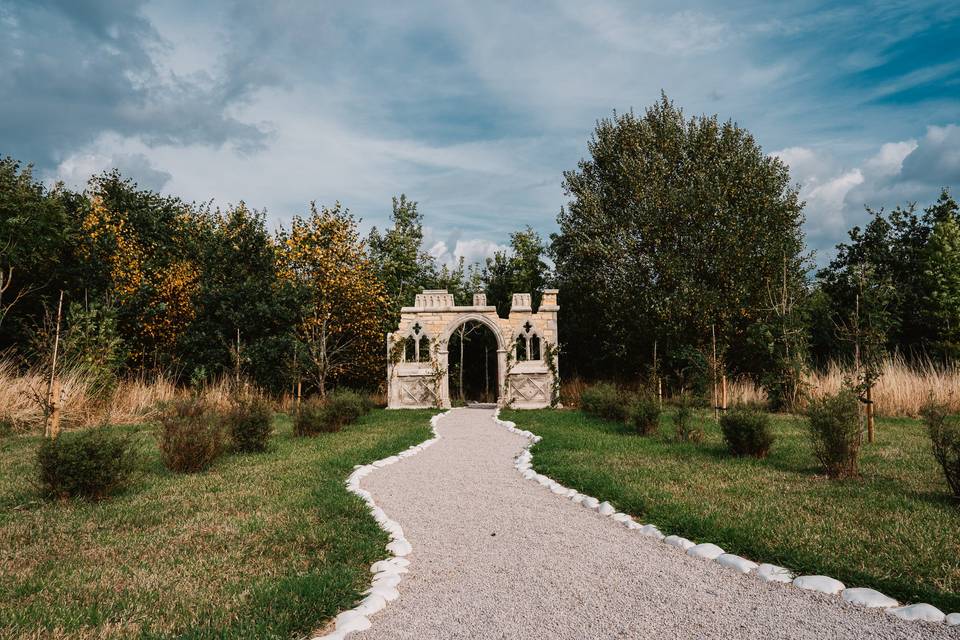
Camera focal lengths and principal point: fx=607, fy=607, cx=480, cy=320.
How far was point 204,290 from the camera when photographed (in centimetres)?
1877

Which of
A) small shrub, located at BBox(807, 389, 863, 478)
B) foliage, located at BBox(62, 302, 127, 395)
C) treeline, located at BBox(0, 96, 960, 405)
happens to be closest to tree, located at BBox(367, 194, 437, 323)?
treeline, located at BBox(0, 96, 960, 405)

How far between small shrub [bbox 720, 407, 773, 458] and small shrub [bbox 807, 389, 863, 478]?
1.22 meters

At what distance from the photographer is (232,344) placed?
1836 cm

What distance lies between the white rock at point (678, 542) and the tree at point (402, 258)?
63.3ft

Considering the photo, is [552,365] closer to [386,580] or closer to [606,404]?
[606,404]

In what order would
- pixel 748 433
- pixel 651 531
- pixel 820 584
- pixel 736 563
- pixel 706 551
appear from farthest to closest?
1. pixel 748 433
2. pixel 651 531
3. pixel 706 551
4. pixel 736 563
5. pixel 820 584

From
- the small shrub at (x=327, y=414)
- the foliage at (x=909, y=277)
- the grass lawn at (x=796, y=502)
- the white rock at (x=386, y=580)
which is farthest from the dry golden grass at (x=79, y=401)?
the foliage at (x=909, y=277)

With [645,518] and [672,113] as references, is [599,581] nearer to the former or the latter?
[645,518]

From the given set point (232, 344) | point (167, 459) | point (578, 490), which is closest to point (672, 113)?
point (232, 344)

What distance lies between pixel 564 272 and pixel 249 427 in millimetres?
15761

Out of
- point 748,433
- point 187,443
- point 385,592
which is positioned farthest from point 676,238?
point 385,592

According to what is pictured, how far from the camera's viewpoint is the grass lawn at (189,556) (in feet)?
11.2

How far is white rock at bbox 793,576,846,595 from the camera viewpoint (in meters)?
3.73

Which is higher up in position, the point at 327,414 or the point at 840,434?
the point at 840,434
